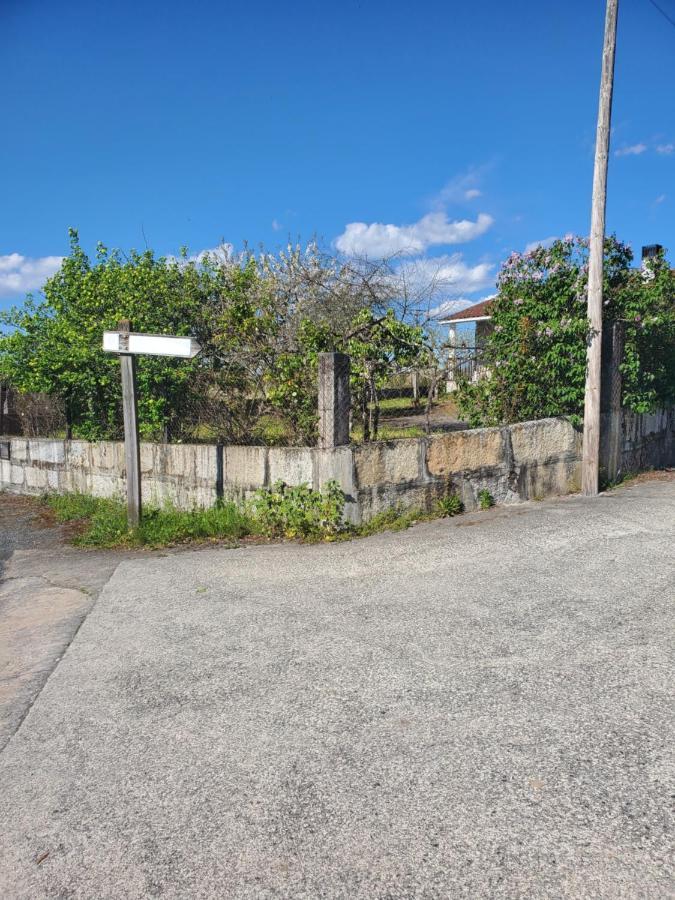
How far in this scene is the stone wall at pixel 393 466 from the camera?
21.5ft

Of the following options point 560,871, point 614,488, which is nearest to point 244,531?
point 614,488

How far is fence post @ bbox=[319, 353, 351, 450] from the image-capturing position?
6348 millimetres

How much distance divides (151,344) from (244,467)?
1.61 meters

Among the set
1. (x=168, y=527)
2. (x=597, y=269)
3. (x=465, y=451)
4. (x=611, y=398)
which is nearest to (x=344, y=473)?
(x=465, y=451)

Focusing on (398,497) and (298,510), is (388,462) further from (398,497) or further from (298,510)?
(298,510)

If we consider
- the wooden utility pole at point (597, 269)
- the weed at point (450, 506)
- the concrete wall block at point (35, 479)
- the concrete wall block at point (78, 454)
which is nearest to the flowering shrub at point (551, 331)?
the wooden utility pole at point (597, 269)

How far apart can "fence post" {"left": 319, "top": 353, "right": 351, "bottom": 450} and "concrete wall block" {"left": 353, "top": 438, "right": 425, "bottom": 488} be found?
0.81ft

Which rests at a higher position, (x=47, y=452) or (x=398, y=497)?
(x=47, y=452)

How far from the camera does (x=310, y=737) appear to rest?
2805mm

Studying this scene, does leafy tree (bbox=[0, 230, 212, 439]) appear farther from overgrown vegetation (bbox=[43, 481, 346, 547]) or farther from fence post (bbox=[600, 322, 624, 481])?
fence post (bbox=[600, 322, 624, 481])

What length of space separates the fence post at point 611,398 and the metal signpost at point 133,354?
493cm

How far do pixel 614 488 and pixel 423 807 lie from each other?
6.62 meters

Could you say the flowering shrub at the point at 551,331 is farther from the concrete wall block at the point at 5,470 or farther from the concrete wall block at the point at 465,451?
the concrete wall block at the point at 5,470

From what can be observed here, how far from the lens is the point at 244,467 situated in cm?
720
